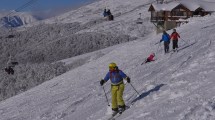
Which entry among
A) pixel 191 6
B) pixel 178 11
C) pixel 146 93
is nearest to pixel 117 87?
pixel 146 93

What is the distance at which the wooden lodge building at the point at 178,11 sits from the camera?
72.8 meters

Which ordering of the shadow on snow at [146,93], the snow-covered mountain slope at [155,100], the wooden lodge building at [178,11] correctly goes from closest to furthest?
the snow-covered mountain slope at [155,100] < the shadow on snow at [146,93] < the wooden lodge building at [178,11]

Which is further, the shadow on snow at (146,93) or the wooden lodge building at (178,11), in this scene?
the wooden lodge building at (178,11)

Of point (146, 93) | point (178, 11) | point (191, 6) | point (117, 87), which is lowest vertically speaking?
point (146, 93)

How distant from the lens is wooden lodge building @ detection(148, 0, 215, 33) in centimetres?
7281

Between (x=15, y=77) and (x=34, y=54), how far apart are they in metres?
20.4

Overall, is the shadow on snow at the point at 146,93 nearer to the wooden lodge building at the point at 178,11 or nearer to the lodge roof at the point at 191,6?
the wooden lodge building at the point at 178,11

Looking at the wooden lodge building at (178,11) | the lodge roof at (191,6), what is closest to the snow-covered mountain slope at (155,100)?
the wooden lodge building at (178,11)

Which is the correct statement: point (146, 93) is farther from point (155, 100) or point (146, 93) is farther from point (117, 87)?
point (117, 87)

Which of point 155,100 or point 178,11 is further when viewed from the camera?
point 178,11

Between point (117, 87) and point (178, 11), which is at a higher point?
point (178, 11)

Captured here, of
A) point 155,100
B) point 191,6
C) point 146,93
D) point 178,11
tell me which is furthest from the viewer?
point 178,11

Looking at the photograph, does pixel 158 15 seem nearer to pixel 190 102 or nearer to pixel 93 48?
pixel 93 48

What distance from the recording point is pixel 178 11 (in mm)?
74812
